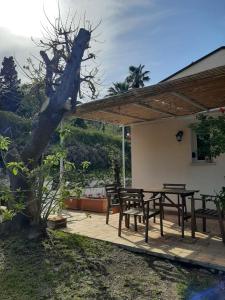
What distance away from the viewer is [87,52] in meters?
6.88

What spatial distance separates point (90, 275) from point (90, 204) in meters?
4.96

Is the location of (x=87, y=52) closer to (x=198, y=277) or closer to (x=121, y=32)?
(x=121, y=32)

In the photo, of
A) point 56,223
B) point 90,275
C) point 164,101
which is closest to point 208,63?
point 164,101

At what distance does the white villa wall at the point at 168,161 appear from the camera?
8.10 metres

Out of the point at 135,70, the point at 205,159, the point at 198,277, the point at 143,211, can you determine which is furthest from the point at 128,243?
the point at 135,70

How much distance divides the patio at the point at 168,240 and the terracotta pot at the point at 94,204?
113 centimetres

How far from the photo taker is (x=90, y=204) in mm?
9219

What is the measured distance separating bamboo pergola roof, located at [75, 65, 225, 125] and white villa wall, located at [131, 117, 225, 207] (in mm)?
388

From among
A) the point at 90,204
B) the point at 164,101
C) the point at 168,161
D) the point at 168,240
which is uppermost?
the point at 164,101

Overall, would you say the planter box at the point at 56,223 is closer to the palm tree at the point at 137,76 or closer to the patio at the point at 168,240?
the patio at the point at 168,240

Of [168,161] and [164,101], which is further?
[168,161]

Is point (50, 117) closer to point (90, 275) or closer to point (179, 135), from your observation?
point (90, 275)

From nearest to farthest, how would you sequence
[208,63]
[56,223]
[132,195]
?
[132,195]
[56,223]
[208,63]

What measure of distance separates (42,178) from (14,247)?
1.32 metres
